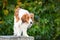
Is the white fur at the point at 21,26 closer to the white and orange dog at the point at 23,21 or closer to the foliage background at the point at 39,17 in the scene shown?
the white and orange dog at the point at 23,21

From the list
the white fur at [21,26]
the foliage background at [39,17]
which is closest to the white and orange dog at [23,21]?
the white fur at [21,26]

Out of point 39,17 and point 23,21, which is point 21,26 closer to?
point 23,21

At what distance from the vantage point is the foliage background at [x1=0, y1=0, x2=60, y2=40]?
26.6 feet

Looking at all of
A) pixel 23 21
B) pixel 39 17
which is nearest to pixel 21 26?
pixel 23 21

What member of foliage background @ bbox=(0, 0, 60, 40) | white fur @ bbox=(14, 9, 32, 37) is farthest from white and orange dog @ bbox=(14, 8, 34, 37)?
foliage background @ bbox=(0, 0, 60, 40)

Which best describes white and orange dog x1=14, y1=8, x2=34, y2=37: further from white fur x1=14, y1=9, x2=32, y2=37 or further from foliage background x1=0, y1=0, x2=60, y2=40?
foliage background x1=0, y1=0, x2=60, y2=40

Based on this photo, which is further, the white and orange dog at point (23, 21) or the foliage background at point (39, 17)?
the foliage background at point (39, 17)

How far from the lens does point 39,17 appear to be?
827cm

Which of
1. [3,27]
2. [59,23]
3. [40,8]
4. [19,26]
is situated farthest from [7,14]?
[19,26]

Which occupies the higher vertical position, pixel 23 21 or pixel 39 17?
pixel 39 17

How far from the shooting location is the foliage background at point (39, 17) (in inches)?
320

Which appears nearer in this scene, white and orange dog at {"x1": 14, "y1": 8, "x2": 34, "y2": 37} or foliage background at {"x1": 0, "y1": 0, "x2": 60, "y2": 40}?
white and orange dog at {"x1": 14, "y1": 8, "x2": 34, "y2": 37}

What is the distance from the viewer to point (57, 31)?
8.24 m

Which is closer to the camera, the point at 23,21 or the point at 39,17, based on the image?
the point at 23,21
